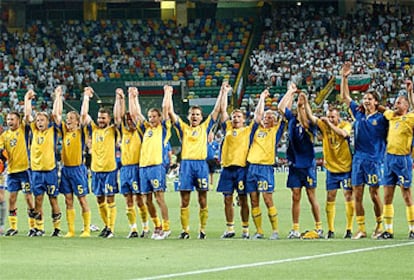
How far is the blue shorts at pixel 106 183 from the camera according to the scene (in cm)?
1691

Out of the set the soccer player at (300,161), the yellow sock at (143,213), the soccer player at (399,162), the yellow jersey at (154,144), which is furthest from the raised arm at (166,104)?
the soccer player at (399,162)

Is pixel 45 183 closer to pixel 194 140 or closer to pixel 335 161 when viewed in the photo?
pixel 194 140

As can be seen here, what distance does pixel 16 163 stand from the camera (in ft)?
57.5

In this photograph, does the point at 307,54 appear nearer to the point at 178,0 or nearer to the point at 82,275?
the point at 178,0

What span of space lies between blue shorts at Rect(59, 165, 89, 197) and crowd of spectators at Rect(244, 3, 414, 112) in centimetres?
3023

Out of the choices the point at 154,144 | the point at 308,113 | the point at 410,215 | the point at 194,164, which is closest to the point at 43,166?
the point at 154,144

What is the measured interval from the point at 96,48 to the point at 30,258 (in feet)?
134

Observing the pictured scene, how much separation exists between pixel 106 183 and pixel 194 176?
5.40 ft

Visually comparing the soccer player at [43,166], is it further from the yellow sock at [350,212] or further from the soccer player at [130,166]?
the yellow sock at [350,212]

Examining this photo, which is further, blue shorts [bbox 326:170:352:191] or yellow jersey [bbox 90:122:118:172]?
yellow jersey [bbox 90:122:118:172]

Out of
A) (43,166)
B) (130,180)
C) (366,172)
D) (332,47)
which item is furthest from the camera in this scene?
(332,47)

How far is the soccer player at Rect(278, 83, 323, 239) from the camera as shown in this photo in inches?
626

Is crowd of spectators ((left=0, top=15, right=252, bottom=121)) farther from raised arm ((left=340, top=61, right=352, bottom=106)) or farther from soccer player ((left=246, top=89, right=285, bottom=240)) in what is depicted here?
raised arm ((left=340, top=61, right=352, bottom=106))

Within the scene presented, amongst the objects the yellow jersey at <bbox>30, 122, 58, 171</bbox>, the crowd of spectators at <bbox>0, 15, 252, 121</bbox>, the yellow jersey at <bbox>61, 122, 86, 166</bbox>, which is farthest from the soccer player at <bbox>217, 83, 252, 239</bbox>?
the crowd of spectators at <bbox>0, 15, 252, 121</bbox>
